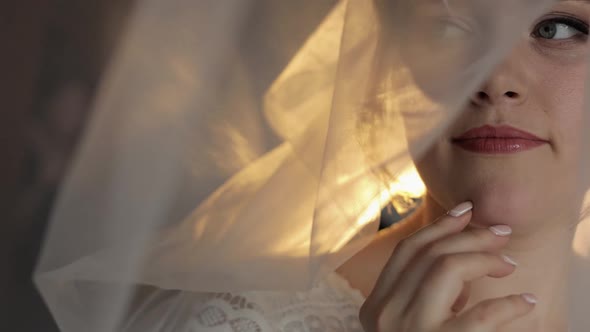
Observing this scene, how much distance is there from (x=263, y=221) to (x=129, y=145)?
0.17 m

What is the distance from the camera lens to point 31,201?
0.70 m

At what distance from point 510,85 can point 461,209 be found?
0.51 ft

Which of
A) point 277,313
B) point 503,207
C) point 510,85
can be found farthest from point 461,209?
point 277,313

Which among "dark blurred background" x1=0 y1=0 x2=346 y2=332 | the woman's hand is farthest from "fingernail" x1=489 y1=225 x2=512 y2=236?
"dark blurred background" x1=0 y1=0 x2=346 y2=332

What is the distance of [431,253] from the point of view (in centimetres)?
76

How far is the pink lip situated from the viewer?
78 centimetres

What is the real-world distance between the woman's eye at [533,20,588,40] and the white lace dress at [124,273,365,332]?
1.40 feet

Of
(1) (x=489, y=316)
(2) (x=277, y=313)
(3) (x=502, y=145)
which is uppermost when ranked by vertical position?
(3) (x=502, y=145)

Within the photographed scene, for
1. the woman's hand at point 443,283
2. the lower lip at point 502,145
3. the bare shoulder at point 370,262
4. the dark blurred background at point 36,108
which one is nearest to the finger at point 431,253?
the woman's hand at point 443,283

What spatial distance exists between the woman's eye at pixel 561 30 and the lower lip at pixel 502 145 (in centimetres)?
12

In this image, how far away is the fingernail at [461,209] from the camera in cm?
80

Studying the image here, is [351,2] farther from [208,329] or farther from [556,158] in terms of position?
[208,329]

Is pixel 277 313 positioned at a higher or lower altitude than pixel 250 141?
lower

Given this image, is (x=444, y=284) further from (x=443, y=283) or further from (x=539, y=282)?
(x=539, y=282)
